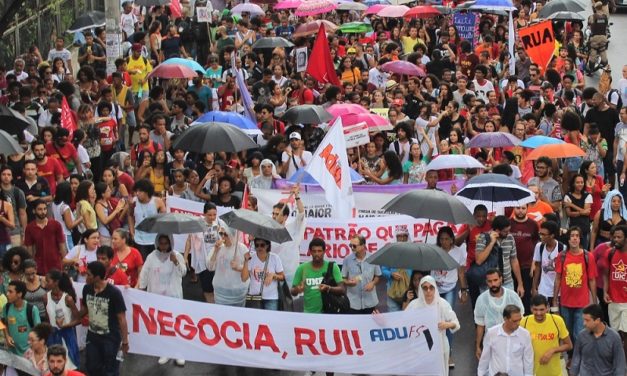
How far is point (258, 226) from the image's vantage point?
15227 millimetres

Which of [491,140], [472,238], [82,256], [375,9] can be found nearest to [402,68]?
[491,140]

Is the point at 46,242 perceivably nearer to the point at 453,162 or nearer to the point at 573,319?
the point at 453,162

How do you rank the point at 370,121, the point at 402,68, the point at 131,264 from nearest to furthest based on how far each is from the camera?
the point at 131,264
the point at 370,121
the point at 402,68

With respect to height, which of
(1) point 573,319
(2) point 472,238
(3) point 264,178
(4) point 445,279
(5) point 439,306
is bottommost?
(1) point 573,319

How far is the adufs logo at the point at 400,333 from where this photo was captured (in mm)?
14602

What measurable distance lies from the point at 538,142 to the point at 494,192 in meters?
2.43

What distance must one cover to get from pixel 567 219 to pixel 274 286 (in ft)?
14.0

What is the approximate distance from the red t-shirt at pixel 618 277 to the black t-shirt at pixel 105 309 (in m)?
4.68

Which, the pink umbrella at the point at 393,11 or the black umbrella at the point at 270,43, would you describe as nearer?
the black umbrella at the point at 270,43

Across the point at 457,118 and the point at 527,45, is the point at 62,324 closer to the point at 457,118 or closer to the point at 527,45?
the point at 457,118

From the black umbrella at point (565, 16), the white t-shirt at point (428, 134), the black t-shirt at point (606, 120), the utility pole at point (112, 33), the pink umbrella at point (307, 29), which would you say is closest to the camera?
the white t-shirt at point (428, 134)

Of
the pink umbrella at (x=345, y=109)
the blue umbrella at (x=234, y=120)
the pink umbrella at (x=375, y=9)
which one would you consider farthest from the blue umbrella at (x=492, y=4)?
the blue umbrella at (x=234, y=120)

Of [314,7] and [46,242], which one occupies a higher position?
[314,7]

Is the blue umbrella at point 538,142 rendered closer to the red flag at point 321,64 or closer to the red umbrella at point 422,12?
the red flag at point 321,64
